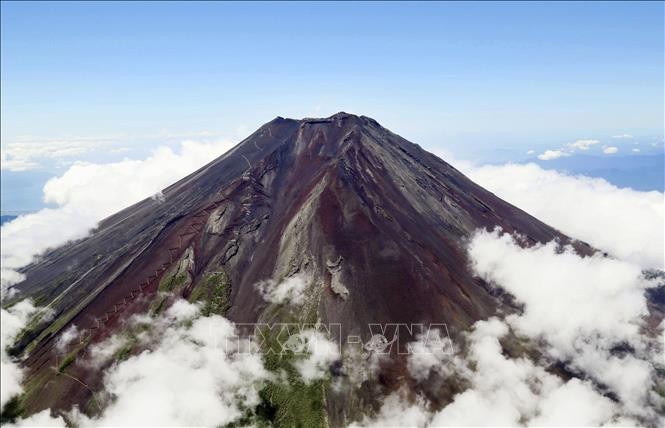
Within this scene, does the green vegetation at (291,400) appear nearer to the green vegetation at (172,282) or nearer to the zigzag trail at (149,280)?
the green vegetation at (172,282)

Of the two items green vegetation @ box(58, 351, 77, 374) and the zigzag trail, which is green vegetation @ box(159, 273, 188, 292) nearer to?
the zigzag trail

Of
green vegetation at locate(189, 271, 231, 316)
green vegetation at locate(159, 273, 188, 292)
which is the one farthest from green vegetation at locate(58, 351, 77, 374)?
green vegetation at locate(189, 271, 231, 316)

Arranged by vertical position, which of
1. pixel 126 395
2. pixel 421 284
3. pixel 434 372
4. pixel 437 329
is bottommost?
pixel 126 395

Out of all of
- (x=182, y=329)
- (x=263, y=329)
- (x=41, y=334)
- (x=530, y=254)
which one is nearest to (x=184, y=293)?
(x=182, y=329)

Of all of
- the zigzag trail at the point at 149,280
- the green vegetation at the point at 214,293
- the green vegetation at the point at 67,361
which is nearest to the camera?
the green vegetation at the point at 67,361

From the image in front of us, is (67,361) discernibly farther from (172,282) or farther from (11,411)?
(172,282)

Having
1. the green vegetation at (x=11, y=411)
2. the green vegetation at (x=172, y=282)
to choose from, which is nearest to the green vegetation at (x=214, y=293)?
the green vegetation at (x=172, y=282)

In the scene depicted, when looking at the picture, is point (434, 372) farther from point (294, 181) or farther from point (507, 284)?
point (294, 181)

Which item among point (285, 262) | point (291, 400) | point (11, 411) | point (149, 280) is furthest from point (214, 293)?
point (11, 411)

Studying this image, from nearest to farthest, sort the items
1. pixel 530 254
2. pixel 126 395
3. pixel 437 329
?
pixel 126 395 → pixel 437 329 → pixel 530 254
